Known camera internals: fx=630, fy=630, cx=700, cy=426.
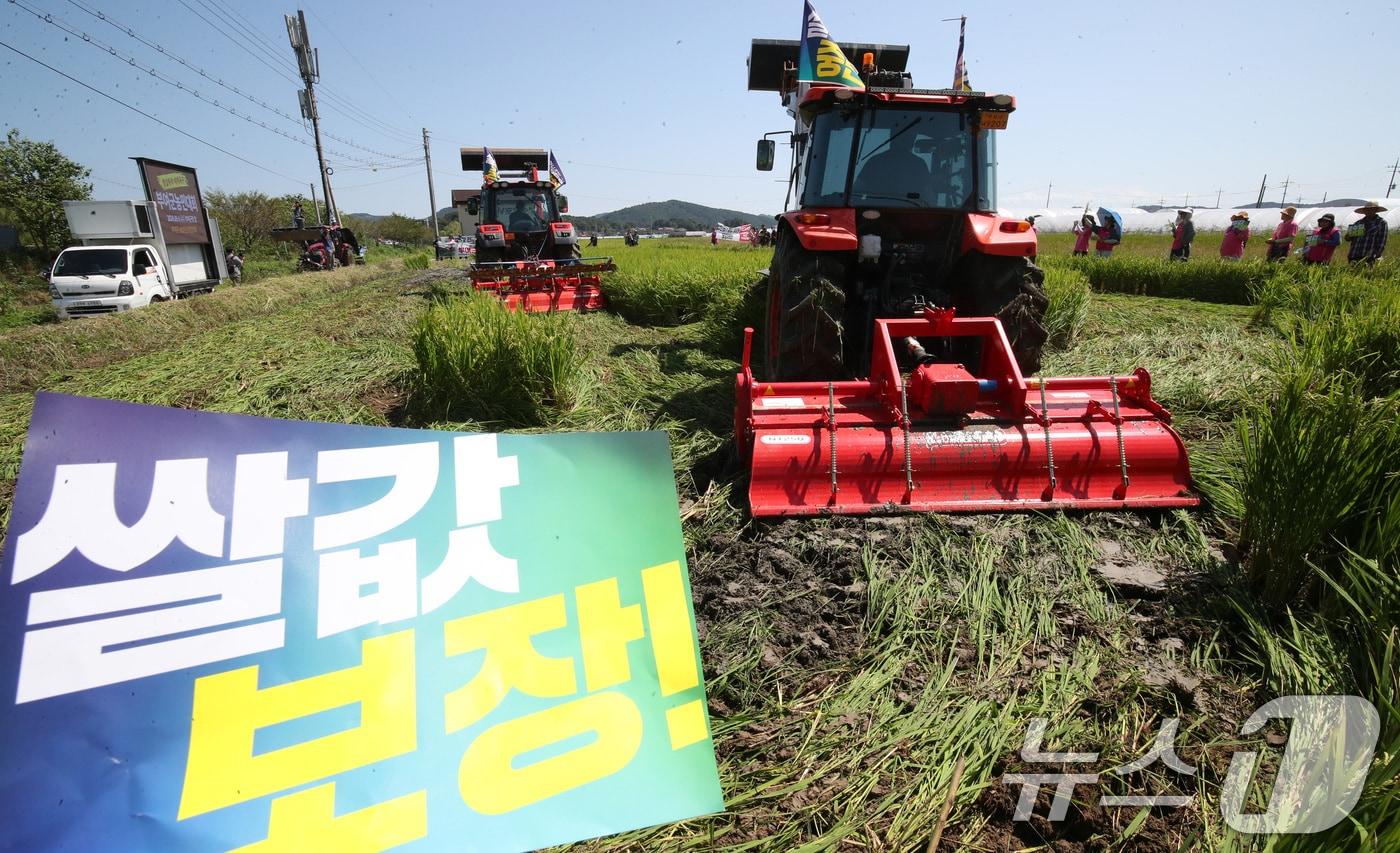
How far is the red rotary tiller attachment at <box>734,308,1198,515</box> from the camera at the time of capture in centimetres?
294

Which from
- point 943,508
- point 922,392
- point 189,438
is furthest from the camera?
point 922,392

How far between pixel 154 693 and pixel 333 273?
19.9m

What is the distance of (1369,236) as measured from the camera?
9.48m

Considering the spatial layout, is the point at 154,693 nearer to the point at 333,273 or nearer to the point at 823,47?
the point at 823,47

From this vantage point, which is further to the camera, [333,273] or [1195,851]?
[333,273]

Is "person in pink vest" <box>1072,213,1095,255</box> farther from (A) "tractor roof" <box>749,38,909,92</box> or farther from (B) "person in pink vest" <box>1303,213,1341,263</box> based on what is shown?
(A) "tractor roof" <box>749,38,909,92</box>

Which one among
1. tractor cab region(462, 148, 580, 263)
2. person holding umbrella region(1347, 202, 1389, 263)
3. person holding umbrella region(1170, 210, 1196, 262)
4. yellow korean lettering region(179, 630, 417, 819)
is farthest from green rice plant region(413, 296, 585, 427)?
person holding umbrella region(1170, 210, 1196, 262)

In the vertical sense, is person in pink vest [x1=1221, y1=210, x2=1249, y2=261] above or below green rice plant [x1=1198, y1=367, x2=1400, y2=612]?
above

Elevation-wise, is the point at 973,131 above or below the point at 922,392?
above

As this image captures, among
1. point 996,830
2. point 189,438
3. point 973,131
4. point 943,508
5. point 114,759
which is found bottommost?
point 996,830

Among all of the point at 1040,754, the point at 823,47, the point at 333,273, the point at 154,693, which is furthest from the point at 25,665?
the point at 333,273

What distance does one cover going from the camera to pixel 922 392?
319cm

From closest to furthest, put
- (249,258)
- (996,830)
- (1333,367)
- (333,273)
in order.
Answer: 1. (996,830)
2. (1333,367)
3. (333,273)
4. (249,258)

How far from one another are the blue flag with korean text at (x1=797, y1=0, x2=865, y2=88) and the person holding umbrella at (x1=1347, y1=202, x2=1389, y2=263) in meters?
10.2
